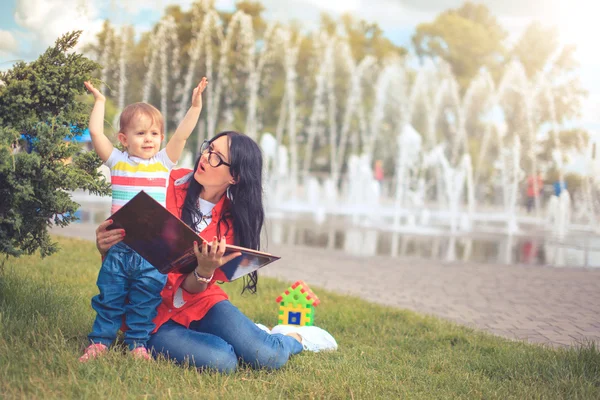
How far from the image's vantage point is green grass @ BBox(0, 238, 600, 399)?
2.87 meters

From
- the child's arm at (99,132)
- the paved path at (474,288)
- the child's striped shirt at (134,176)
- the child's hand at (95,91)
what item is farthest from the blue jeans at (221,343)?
the paved path at (474,288)

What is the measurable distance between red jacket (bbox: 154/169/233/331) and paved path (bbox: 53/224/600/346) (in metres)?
2.40

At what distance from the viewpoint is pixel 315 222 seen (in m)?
15.7

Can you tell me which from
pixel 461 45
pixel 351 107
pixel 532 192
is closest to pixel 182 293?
pixel 532 192

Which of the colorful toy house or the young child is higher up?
the young child

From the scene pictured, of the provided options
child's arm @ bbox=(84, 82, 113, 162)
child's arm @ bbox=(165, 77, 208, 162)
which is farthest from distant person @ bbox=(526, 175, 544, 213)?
child's arm @ bbox=(84, 82, 113, 162)

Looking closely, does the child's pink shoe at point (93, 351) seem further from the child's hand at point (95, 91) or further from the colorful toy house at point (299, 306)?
the colorful toy house at point (299, 306)

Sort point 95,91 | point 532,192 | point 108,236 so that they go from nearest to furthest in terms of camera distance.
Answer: point 108,236
point 95,91
point 532,192

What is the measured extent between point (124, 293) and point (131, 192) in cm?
50

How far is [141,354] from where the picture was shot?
3.22 m

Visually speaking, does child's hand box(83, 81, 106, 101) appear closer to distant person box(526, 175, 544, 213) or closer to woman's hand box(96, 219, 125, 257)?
woman's hand box(96, 219, 125, 257)

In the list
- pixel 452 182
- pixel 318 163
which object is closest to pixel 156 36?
pixel 318 163

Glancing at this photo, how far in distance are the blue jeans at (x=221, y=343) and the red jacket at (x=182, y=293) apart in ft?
0.13

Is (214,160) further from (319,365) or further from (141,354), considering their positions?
(319,365)
